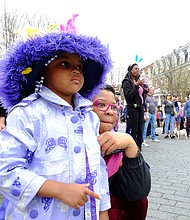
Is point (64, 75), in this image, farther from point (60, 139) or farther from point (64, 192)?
point (64, 192)

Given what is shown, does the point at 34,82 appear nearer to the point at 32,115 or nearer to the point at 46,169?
the point at 32,115

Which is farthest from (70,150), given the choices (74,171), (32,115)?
(32,115)

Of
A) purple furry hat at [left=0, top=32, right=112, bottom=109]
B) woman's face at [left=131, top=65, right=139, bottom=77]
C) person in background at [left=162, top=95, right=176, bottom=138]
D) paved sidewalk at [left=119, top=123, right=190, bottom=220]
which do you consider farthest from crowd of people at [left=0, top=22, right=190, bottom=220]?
person in background at [left=162, top=95, right=176, bottom=138]

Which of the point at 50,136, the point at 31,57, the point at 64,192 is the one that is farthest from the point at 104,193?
the point at 31,57

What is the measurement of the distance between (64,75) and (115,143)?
444mm

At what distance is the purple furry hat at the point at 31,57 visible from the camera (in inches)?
48.6

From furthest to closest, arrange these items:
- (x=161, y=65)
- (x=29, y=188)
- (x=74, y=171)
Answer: (x=161, y=65), (x=74, y=171), (x=29, y=188)

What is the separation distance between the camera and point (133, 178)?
149 centimetres

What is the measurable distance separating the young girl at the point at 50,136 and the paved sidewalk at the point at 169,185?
1.84 meters

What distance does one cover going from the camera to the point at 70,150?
3.91 ft

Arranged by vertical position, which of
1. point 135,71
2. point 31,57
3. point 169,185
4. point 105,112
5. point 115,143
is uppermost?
point 135,71

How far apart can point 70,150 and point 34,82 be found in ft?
1.27

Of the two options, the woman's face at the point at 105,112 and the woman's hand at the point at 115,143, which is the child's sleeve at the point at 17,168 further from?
the woman's face at the point at 105,112

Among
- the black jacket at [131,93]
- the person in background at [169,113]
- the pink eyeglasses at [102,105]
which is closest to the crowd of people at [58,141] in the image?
the pink eyeglasses at [102,105]
